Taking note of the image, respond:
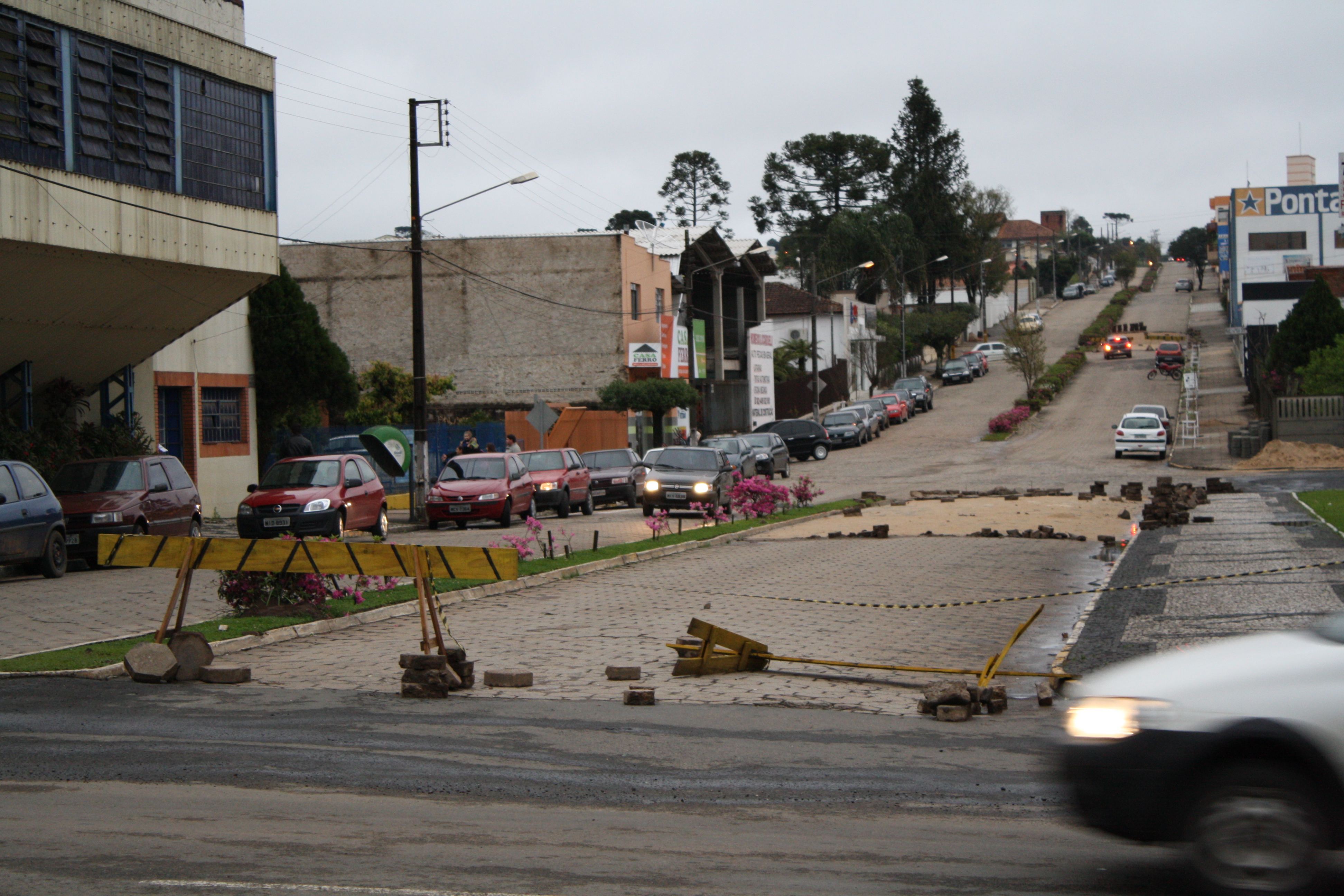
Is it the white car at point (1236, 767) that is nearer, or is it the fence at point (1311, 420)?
the white car at point (1236, 767)

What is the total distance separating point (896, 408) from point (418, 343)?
38.1 metres

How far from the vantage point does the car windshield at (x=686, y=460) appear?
1148 inches

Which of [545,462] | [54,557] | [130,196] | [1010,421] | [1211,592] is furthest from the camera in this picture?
[1010,421]

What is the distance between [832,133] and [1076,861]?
10119cm

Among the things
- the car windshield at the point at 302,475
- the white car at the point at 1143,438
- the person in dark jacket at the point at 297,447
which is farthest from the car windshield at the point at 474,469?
the white car at the point at 1143,438

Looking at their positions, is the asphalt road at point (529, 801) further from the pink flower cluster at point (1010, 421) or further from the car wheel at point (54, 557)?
the pink flower cluster at point (1010, 421)

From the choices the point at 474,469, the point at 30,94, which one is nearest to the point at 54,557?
the point at 30,94

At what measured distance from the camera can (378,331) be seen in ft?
163

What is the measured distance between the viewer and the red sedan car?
6206cm

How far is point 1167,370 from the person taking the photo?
7006 centimetres

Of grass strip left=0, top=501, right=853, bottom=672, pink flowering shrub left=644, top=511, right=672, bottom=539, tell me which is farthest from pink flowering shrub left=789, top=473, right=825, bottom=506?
grass strip left=0, top=501, right=853, bottom=672

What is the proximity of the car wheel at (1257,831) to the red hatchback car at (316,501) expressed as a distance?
59.9 feet

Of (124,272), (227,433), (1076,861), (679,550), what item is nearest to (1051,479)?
(679,550)

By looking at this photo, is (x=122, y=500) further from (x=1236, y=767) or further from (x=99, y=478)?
(x=1236, y=767)
